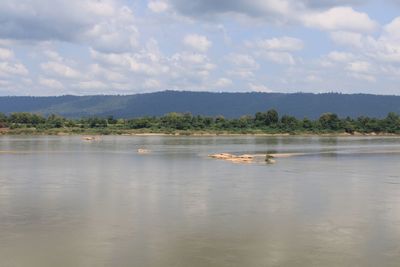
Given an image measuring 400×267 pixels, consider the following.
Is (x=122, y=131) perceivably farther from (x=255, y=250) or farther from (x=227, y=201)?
(x=255, y=250)

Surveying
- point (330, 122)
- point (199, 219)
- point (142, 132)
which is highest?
point (330, 122)

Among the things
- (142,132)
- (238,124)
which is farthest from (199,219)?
(238,124)

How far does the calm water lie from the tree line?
111123mm

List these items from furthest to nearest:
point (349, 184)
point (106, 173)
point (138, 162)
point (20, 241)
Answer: point (138, 162) → point (106, 173) → point (349, 184) → point (20, 241)

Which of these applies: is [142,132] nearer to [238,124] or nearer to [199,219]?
[238,124]

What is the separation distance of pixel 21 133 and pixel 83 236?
5179 inches

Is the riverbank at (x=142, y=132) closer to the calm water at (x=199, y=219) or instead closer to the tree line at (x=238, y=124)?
the tree line at (x=238, y=124)

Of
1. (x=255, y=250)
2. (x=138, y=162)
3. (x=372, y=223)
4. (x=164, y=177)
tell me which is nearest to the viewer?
(x=255, y=250)

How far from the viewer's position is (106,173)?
39.5m

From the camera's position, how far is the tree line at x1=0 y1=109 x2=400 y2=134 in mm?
149625

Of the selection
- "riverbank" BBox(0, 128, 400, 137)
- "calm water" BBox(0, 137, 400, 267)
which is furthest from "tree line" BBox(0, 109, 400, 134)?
"calm water" BBox(0, 137, 400, 267)

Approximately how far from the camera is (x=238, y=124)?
155 m

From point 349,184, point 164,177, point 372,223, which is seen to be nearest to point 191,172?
point 164,177

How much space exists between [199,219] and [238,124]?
13415cm
